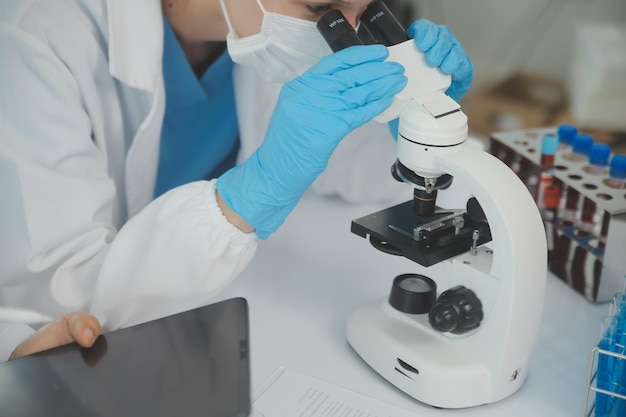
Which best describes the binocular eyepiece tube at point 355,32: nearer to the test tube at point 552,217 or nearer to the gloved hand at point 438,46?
the gloved hand at point 438,46

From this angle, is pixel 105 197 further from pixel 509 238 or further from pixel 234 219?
pixel 509 238

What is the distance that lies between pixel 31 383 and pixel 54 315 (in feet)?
1.31

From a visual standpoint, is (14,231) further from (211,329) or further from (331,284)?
(331,284)

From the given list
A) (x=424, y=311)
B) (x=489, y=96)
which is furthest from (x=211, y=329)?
(x=489, y=96)

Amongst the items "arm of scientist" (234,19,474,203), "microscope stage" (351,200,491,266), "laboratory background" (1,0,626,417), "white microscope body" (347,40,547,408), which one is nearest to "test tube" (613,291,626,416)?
"laboratory background" (1,0,626,417)

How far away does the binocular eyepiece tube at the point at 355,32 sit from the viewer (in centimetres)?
126

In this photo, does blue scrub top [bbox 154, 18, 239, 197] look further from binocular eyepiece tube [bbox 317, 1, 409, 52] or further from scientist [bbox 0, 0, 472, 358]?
binocular eyepiece tube [bbox 317, 1, 409, 52]

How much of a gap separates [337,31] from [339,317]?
0.52 meters

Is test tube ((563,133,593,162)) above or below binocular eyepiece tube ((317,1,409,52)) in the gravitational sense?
below

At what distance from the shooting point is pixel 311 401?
1.12 metres

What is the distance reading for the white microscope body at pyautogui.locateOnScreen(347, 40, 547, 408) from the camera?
1064 mm

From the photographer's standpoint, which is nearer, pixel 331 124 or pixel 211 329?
pixel 211 329

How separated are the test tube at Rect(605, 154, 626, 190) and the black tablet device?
796mm

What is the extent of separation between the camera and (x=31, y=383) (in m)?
0.94
